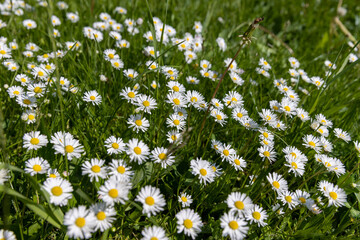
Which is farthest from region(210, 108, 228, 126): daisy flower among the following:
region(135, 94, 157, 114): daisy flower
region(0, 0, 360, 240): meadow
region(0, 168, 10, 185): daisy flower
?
region(0, 168, 10, 185): daisy flower

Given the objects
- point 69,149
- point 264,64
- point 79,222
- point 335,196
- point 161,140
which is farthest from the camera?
point 264,64

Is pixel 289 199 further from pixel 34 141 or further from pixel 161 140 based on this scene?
pixel 34 141

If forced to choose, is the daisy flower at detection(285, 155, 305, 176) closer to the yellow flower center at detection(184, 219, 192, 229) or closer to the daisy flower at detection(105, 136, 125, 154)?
the yellow flower center at detection(184, 219, 192, 229)

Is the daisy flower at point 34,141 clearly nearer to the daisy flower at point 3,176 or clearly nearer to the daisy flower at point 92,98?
the daisy flower at point 3,176

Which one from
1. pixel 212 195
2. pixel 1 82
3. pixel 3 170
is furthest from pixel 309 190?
pixel 1 82

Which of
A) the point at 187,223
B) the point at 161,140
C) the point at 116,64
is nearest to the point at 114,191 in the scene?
the point at 187,223

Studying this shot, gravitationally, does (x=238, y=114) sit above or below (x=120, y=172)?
above
